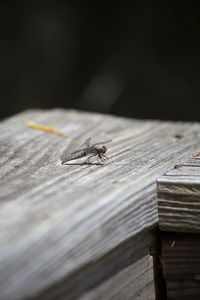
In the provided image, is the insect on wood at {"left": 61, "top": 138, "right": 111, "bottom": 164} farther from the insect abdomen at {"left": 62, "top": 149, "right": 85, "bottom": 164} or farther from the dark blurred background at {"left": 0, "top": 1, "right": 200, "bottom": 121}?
the dark blurred background at {"left": 0, "top": 1, "right": 200, "bottom": 121}

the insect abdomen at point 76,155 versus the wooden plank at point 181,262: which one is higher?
the insect abdomen at point 76,155

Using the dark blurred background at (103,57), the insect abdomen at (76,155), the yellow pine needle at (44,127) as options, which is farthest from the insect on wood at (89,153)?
the dark blurred background at (103,57)

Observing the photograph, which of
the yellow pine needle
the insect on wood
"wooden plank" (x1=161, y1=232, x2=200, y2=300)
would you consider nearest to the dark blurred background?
the yellow pine needle

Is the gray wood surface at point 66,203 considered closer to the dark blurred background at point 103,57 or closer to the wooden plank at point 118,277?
the wooden plank at point 118,277

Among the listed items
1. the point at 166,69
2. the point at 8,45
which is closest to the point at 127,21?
the point at 166,69

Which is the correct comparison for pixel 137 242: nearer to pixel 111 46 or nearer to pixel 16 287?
pixel 16 287

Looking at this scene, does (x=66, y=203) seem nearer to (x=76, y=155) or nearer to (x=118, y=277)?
(x=118, y=277)

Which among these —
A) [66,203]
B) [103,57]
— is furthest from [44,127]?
[103,57]
